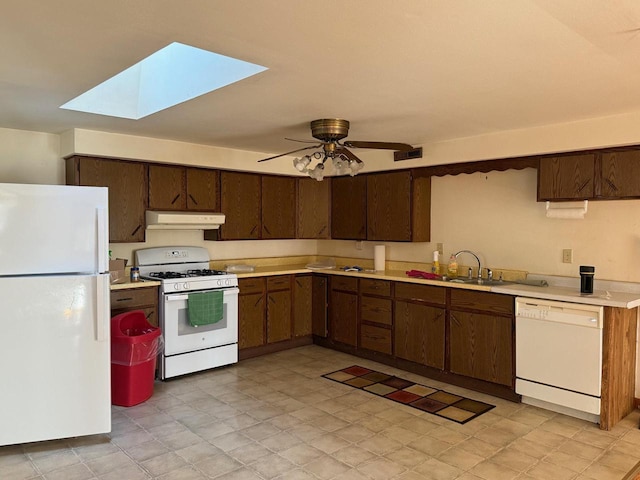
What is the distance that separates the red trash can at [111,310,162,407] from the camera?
3773 mm

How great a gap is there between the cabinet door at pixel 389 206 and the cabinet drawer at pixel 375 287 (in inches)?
20.8

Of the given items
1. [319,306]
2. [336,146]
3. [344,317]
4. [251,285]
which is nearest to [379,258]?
[344,317]

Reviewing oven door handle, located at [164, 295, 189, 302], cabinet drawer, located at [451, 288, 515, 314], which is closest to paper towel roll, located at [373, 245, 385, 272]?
cabinet drawer, located at [451, 288, 515, 314]

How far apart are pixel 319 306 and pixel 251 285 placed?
0.93 meters

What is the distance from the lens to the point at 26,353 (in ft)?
9.73

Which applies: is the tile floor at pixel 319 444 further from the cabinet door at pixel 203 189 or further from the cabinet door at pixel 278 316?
the cabinet door at pixel 203 189

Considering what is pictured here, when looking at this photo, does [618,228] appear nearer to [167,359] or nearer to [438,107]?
[438,107]

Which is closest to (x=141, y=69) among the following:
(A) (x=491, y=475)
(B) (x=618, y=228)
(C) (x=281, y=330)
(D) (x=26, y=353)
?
(D) (x=26, y=353)

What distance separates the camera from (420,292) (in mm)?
4539

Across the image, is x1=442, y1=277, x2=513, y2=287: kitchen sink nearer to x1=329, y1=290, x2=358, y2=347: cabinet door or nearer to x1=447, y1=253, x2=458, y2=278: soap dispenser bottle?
x1=447, y1=253, x2=458, y2=278: soap dispenser bottle

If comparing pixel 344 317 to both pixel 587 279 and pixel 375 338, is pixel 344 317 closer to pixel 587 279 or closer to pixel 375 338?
pixel 375 338

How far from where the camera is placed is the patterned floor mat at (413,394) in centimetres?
374

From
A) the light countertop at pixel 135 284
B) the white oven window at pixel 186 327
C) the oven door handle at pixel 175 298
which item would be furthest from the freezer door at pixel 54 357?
the white oven window at pixel 186 327

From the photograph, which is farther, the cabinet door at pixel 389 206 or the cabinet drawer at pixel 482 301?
the cabinet door at pixel 389 206
